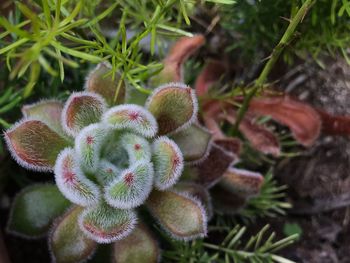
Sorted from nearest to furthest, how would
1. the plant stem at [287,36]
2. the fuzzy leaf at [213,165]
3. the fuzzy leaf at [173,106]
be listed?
1. the plant stem at [287,36]
2. the fuzzy leaf at [173,106]
3. the fuzzy leaf at [213,165]

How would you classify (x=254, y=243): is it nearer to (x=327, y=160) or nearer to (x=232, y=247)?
(x=232, y=247)

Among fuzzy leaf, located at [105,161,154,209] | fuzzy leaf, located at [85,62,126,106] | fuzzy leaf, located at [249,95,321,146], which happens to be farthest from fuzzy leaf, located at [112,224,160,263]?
fuzzy leaf, located at [249,95,321,146]

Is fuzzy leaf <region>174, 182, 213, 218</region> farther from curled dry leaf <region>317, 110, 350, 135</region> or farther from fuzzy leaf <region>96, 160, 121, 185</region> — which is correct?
curled dry leaf <region>317, 110, 350, 135</region>

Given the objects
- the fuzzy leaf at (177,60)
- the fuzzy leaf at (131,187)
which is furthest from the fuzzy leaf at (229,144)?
the fuzzy leaf at (131,187)

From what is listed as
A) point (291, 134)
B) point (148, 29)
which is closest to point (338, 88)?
point (291, 134)

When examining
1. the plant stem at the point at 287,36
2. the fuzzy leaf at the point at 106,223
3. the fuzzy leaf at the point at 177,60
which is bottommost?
the fuzzy leaf at the point at 106,223

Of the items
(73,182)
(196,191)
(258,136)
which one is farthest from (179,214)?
(258,136)

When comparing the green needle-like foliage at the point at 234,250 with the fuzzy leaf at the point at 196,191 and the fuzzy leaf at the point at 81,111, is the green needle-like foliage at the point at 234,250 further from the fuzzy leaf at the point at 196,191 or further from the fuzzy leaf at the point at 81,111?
the fuzzy leaf at the point at 81,111
